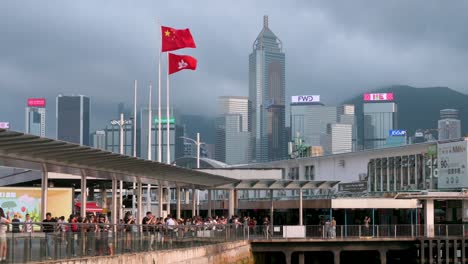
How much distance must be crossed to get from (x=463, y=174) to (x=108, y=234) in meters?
62.1

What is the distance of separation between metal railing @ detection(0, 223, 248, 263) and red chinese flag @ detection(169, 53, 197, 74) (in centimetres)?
2563

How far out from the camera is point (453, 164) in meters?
88.3

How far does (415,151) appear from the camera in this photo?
96375 mm

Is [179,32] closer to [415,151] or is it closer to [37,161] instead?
[37,161]

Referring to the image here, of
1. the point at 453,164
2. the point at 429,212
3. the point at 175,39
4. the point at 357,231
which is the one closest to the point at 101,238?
the point at 175,39

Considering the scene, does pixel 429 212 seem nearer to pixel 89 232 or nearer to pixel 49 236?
pixel 89 232

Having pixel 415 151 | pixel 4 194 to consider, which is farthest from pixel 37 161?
pixel 415 151

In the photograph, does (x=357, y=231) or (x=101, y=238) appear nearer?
(x=101, y=238)

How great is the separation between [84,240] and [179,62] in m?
40.4

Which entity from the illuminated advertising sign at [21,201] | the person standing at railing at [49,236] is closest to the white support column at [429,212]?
the illuminated advertising sign at [21,201]

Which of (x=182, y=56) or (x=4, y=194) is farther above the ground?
(x=182, y=56)

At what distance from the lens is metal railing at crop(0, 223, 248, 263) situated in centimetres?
2295

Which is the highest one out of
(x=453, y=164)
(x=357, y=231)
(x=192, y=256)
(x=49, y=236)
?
(x=453, y=164)

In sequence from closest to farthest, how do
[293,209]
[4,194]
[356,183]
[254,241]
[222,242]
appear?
[4,194]
[222,242]
[254,241]
[293,209]
[356,183]
